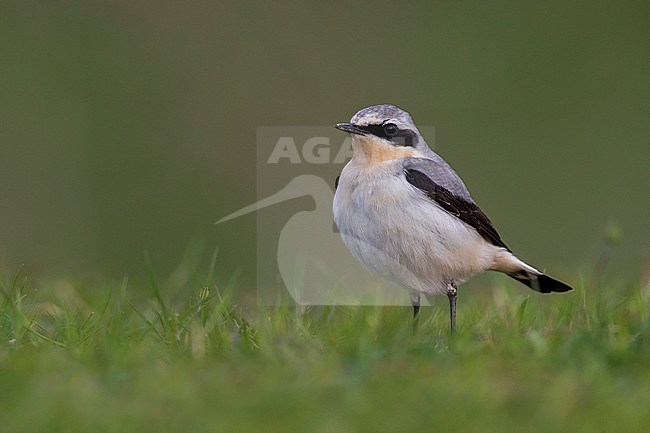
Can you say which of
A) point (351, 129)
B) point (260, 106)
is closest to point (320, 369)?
point (351, 129)

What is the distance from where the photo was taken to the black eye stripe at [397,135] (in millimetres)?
7703

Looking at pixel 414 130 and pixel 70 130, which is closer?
pixel 414 130

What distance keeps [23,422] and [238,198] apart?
35.1 feet

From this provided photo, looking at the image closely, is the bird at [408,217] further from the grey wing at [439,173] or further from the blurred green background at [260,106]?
the blurred green background at [260,106]

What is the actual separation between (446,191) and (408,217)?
458 mm

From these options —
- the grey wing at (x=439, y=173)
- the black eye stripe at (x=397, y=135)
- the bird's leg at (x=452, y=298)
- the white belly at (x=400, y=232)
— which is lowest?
the bird's leg at (x=452, y=298)

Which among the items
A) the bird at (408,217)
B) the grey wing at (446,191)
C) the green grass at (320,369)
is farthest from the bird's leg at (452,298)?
the grey wing at (446,191)

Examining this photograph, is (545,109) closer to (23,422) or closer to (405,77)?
(405,77)

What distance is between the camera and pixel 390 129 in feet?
25.4

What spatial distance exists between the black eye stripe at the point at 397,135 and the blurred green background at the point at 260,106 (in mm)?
6741

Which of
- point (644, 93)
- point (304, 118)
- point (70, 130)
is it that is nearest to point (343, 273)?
point (304, 118)

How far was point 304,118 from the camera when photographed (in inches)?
596

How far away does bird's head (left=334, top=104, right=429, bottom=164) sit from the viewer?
302 inches

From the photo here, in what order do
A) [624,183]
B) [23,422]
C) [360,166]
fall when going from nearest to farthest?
[23,422] → [360,166] → [624,183]
